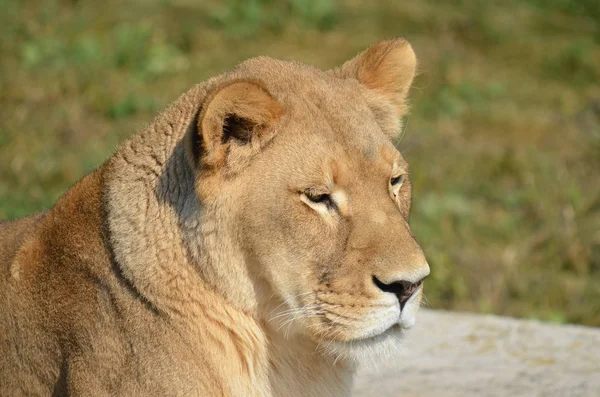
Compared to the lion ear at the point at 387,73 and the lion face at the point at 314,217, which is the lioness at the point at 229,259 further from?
the lion ear at the point at 387,73

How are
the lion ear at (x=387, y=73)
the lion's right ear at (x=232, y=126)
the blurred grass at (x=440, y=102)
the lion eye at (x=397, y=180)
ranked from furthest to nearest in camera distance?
the blurred grass at (x=440, y=102) → the lion ear at (x=387, y=73) → the lion eye at (x=397, y=180) → the lion's right ear at (x=232, y=126)

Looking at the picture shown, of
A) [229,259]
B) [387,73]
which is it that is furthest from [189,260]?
[387,73]

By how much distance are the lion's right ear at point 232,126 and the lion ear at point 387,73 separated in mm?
604

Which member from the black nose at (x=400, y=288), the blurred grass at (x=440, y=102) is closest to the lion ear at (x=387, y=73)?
the black nose at (x=400, y=288)

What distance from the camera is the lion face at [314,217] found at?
3.01m

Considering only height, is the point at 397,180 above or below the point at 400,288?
above

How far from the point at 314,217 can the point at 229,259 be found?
0.97 feet

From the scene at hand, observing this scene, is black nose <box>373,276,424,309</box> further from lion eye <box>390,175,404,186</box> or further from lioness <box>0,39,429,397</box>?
lion eye <box>390,175,404,186</box>

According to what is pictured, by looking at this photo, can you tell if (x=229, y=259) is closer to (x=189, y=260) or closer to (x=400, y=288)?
(x=189, y=260)

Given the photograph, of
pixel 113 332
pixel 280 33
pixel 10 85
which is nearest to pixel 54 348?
pixel 113 332

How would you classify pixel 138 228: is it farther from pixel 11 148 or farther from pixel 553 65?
pixel 553 65

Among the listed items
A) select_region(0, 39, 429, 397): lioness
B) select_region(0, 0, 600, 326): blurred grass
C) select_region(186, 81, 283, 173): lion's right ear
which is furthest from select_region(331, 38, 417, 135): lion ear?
select_region(0, 0, 600, 326): blurred grass

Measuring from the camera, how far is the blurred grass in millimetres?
6875

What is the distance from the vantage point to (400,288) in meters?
3.01
